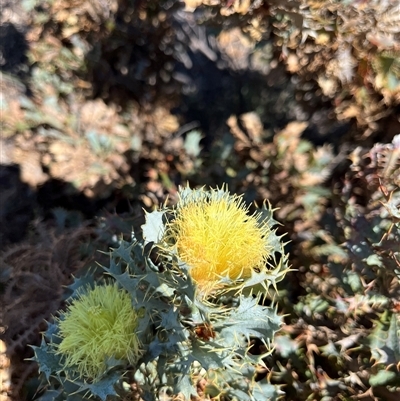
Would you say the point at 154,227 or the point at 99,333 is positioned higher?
the point at 154,227

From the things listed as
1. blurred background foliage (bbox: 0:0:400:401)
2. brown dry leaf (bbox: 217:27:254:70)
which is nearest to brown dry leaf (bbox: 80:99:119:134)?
blurred background foliage (bbox: 0:0:400:401)

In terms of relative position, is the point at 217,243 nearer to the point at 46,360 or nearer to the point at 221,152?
the point at 46,360

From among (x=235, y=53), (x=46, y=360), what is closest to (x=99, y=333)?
(x=46, y=360)

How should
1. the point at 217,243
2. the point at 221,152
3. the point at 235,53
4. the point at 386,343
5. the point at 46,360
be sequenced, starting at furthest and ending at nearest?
the point at 235,53 < the point at 221,152 < the point at 386,343 < the point at 46,360 < the point at 217,243

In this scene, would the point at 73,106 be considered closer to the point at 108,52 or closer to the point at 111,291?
the point at 108,52

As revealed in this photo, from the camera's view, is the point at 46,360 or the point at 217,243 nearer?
the point at 217,243
